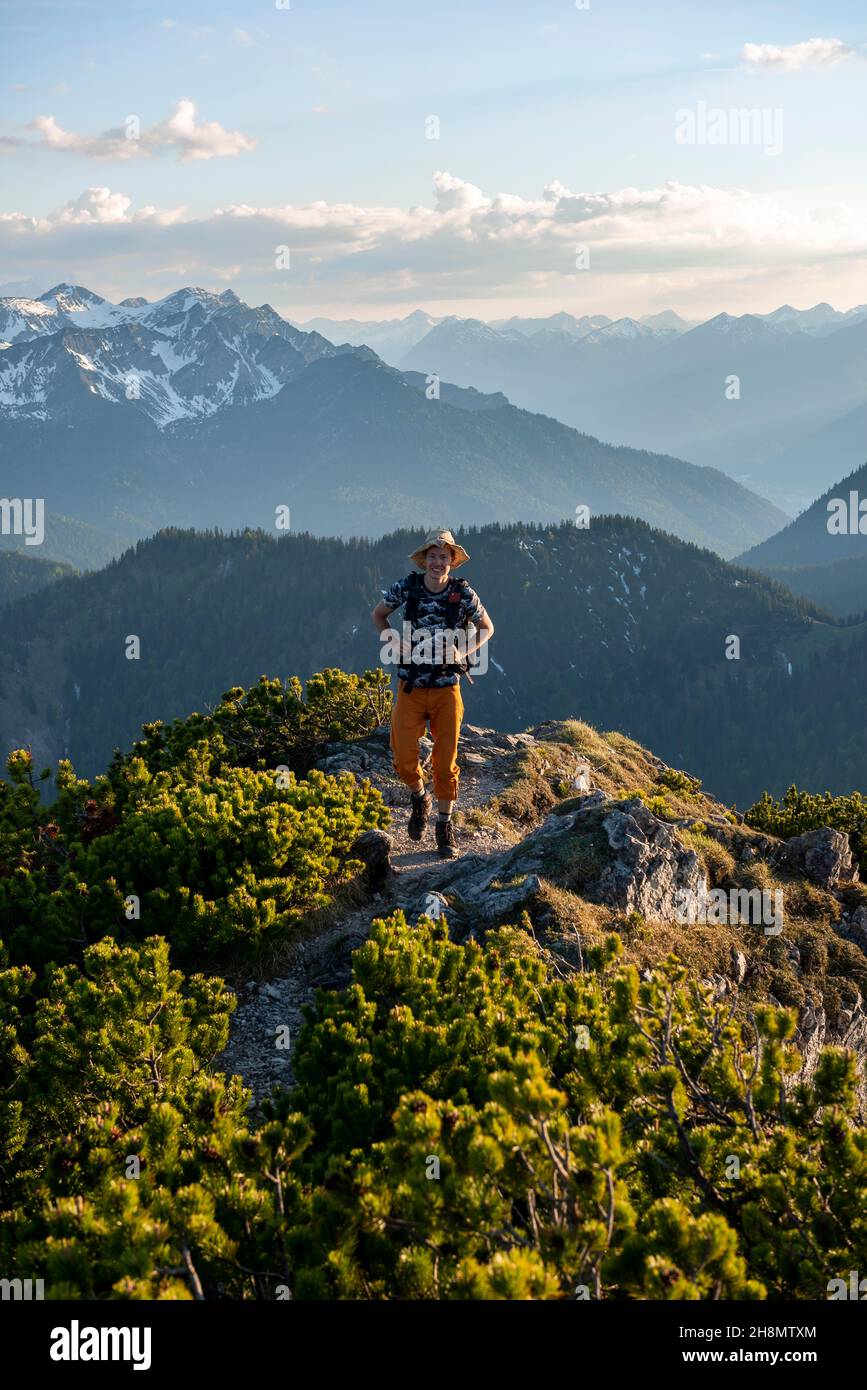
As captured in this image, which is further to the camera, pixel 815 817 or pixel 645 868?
pixel 815 817

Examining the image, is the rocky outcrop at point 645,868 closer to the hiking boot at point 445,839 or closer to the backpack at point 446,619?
the hiking boot at point 445,839

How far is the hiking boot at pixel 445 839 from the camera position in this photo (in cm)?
1252

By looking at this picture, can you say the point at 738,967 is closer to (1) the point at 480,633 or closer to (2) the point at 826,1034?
(2) the point at 826,1034

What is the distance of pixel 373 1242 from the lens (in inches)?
164

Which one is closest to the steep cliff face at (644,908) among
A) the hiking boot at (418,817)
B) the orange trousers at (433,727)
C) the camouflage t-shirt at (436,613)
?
the hiking boot at (418,817)

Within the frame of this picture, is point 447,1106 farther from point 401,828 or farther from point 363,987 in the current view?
point 401,828

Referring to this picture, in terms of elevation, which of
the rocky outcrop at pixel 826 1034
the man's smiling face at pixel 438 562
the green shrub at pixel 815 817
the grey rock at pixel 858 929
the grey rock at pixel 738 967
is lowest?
the rocky outcrop at pixel 826 1034

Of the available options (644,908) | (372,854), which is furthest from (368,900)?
(644,908)

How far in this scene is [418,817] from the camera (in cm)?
1302

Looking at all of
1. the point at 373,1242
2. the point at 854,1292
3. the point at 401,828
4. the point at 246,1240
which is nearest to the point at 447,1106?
the point at 373,1242

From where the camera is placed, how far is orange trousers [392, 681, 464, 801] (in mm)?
11461

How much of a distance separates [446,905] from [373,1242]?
5.63 m

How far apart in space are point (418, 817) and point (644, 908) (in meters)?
3.94

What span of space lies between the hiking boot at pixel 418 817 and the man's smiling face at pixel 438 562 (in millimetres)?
3264
